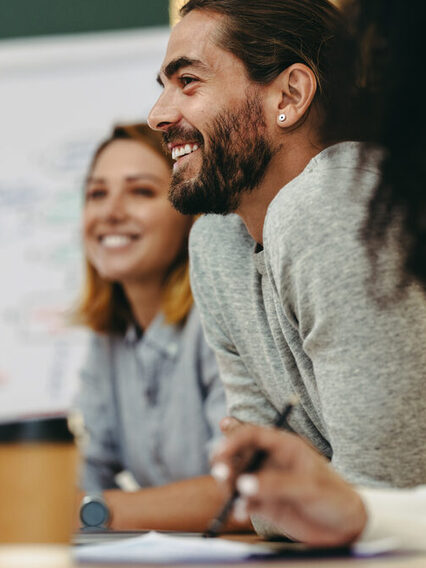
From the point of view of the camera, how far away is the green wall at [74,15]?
1727mm

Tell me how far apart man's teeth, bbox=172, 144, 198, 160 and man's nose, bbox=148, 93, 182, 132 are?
3 cm

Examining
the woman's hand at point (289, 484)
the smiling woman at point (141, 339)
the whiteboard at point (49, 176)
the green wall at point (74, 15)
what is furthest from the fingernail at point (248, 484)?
the green wall at point (74, 15)

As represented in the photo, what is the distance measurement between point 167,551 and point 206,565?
5 cm

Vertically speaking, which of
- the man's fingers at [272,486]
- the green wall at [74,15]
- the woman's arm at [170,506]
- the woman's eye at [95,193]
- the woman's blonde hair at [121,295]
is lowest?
the woman's arm at [170,506]

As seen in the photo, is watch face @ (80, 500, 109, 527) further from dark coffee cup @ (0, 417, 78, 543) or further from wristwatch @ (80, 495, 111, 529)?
dark coffee cup @ (0, 417, 78, 543)

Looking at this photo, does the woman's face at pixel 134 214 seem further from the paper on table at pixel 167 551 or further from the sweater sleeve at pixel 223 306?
the paper on table at pixel 167 551

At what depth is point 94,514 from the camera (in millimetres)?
992

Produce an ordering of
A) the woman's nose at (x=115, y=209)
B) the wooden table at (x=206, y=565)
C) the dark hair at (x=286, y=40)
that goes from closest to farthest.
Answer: the wooden table at (x=206, y=565) → the dark hair at (x=286, y=40) → the woman's nose at (x=115, y=209)

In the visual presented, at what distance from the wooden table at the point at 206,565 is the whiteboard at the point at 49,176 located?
129 cm

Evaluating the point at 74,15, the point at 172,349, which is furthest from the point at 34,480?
the point at 74,15

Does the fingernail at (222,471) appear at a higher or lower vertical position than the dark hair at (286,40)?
lower

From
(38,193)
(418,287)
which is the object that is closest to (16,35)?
(38,193)

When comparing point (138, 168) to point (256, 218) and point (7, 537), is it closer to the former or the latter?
point (256, 218)

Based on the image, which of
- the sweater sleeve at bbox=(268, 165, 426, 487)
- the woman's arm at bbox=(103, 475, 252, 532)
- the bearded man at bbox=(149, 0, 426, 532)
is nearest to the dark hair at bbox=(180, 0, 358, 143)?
the bearded man at bbox=(149, 0, 426, 532)
